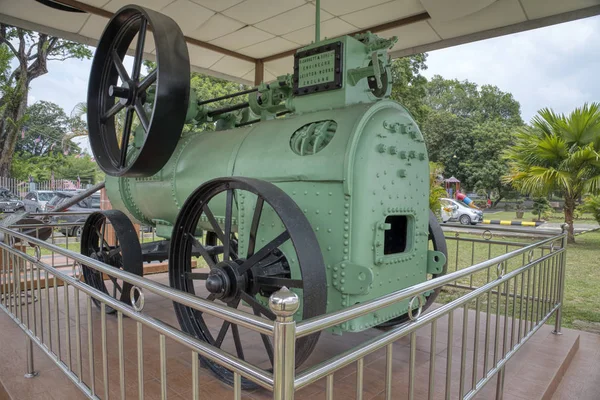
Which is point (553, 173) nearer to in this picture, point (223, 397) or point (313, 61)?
point (313, 61)

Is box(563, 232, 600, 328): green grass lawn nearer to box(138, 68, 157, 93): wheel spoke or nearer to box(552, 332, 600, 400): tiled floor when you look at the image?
box(552, 332, 600, 400): tiled floor

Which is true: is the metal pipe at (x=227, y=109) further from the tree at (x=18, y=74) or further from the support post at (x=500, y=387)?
the tree at (x=18, y=74)

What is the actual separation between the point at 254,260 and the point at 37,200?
57.1 feet

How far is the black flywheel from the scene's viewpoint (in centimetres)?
301

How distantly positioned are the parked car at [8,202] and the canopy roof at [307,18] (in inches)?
550

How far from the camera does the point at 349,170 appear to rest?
7.89ft

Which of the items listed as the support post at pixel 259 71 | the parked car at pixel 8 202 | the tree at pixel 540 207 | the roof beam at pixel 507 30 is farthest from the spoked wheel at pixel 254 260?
the tree at pixel 540 207

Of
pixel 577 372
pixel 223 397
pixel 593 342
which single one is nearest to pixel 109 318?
pixel 223 397

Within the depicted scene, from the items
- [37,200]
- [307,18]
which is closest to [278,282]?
[307,18]

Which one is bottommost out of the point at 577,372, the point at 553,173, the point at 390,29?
the point at 577,372

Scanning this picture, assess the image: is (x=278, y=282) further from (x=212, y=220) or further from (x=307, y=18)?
(x=307, y=18)

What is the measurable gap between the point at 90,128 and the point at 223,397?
2.77 m

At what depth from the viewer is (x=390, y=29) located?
4.94m

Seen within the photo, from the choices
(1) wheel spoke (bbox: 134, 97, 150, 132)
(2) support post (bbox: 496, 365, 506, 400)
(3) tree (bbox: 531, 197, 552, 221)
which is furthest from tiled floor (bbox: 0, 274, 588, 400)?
(3) tree (bbox: 531, 197, 552, 221)
